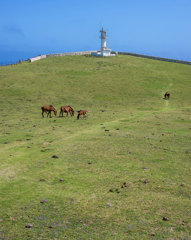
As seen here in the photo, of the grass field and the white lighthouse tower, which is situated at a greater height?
the white lighthouse tower

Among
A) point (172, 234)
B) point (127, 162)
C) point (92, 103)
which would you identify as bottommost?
point (172, 234)

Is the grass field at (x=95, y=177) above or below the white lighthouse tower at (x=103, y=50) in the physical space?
below

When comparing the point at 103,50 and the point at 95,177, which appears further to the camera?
the point at 103,50

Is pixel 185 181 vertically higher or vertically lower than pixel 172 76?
lower

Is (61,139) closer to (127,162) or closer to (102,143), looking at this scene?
(102,143)

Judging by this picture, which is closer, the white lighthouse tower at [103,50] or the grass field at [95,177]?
the grass field at [95,177]

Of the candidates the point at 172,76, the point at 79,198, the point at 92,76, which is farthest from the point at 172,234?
the point at 172,76

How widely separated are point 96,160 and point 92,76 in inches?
1693

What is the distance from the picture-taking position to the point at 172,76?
5831cm

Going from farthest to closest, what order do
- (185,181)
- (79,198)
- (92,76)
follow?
1. (92,76)
2. (185,181)
3. (79,198)

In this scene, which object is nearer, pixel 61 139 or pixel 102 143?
pixel 102 143

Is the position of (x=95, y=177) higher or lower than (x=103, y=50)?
lower

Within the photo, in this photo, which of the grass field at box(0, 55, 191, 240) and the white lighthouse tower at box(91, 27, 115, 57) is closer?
the grass field at box(0, 55, 191, 240)

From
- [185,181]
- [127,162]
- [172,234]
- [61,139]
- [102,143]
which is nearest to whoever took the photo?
[172,234]
